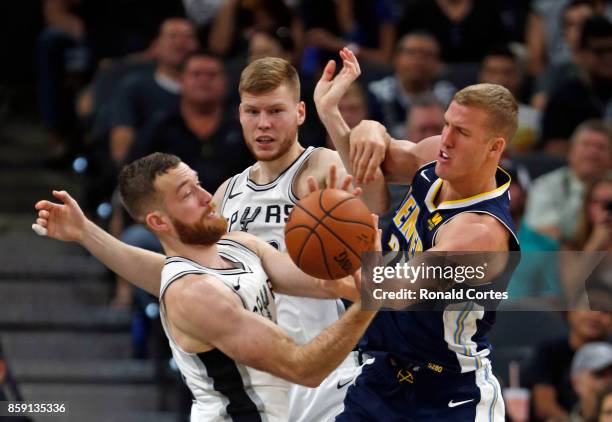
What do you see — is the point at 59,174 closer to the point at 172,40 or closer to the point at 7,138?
the point at 7,138

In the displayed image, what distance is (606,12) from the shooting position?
11891 millimetres

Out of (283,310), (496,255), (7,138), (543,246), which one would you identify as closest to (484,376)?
(496,255)

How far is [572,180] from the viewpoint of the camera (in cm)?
987

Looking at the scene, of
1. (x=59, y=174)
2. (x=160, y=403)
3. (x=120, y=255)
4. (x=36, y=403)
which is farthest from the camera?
(x=59, y=174)

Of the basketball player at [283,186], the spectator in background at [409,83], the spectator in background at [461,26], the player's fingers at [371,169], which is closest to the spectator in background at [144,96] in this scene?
the spectator in background at [409,83]

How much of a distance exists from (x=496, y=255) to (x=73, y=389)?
15.0 ft

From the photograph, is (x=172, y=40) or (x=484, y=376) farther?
(x=172, y=40)

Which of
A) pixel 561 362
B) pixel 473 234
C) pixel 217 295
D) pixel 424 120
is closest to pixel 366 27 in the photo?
pixel 424 120

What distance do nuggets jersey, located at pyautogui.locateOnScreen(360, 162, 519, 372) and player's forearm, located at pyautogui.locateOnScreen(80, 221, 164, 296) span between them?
1.07 meters

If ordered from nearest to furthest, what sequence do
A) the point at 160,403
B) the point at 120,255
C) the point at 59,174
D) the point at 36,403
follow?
the point at 120,255 < the point at 36,403 < the point at 160,403 < the point at 59,174

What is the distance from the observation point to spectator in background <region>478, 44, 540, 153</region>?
1066 cm

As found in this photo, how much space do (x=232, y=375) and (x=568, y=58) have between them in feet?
21.8

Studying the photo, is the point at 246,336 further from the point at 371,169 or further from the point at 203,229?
the point at 371,169

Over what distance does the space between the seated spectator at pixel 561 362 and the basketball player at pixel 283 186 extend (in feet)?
8.52
